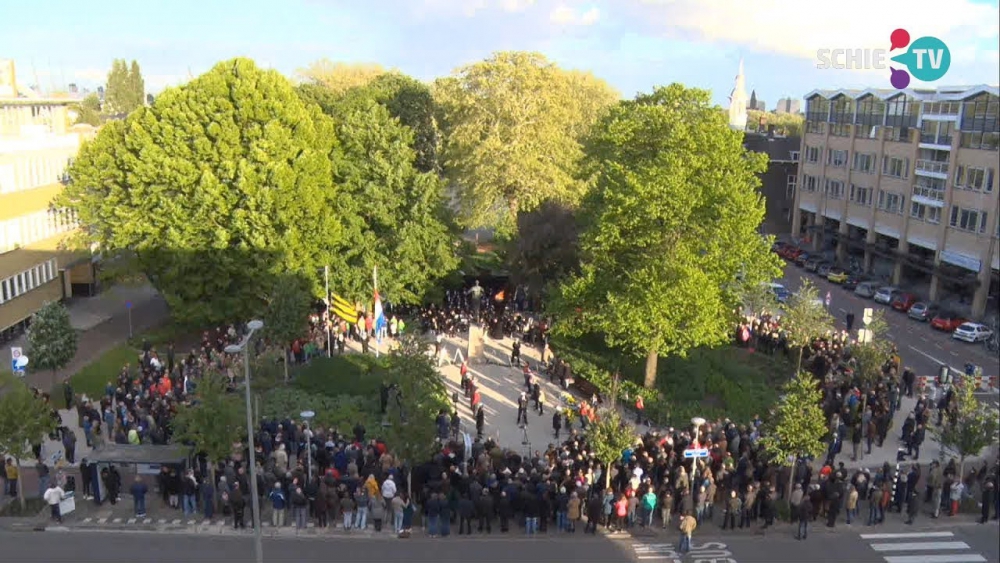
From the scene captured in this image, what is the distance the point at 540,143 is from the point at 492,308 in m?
10.7

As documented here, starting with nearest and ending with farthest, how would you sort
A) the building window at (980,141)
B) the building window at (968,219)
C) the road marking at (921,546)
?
the road marking at (921,546), the building window at (980,141), the building window at (968,219)

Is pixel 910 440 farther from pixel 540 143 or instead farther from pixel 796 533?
pixel 540 143

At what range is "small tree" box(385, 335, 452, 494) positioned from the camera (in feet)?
65.8

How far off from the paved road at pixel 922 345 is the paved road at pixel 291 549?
24167mm

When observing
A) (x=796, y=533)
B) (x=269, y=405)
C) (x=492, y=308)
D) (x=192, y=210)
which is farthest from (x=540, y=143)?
(x=796, y=533)

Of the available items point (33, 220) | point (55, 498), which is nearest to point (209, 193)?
point (33, 220)

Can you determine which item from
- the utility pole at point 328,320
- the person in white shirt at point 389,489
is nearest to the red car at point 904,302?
the utility pole at point 328,320

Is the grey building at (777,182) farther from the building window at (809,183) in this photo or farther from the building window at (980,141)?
the building window at (980,141)

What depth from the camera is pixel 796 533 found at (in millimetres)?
19656

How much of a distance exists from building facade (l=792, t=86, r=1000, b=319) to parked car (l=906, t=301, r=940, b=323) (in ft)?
6.77

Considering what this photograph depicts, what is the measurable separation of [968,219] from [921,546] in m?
33.1

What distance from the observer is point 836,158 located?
61.4 meters

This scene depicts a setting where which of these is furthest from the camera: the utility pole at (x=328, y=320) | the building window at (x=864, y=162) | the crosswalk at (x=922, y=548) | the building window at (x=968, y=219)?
the building window at (x=864, y=162)

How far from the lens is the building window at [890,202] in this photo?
173ft
